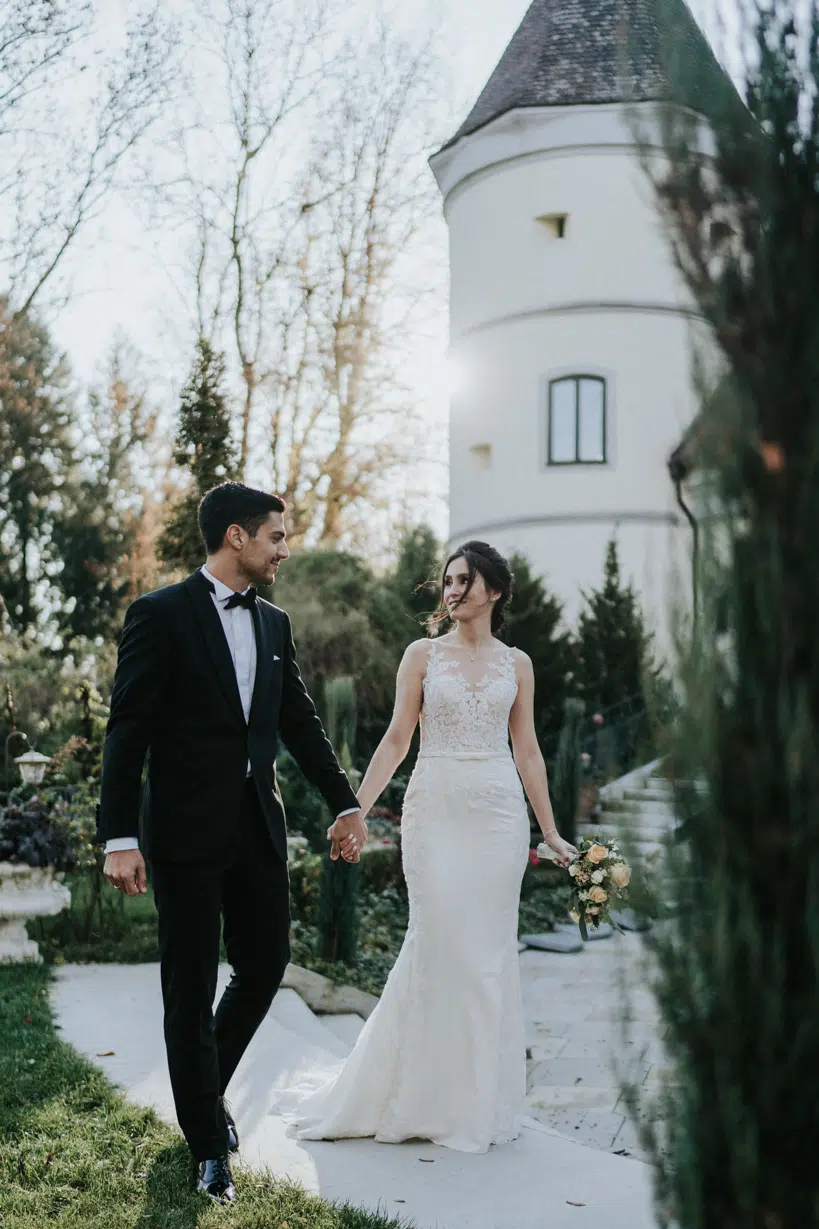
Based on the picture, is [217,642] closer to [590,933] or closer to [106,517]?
[590,933]

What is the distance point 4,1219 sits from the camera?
3.62m

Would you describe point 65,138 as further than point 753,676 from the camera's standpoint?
Yes

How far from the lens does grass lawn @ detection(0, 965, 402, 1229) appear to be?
3.66m

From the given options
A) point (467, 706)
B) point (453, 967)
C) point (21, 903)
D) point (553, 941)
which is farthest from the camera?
point (553, 941)


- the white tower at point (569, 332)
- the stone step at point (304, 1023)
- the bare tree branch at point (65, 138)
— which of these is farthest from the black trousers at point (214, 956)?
the white tower at point (569, 332)

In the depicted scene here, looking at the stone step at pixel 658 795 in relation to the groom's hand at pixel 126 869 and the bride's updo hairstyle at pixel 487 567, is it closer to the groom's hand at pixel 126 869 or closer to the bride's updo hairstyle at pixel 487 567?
the groom's hand at pixel 126 869

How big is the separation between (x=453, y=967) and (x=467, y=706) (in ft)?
3.41

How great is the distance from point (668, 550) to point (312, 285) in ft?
79.9

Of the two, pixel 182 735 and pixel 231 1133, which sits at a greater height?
pixel 182 735

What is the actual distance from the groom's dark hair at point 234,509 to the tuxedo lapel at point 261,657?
0.30 m

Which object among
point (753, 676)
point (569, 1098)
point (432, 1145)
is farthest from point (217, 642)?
point (569, 1098)

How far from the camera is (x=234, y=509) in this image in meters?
4.21

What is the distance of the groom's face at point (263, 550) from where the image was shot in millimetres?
4258

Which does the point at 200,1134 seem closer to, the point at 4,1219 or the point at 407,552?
the point at 4,1219
